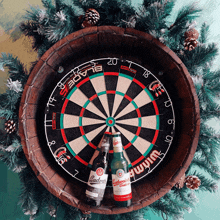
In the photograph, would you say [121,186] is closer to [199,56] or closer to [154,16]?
[199,56]

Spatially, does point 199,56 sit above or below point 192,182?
above

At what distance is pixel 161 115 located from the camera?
141cm

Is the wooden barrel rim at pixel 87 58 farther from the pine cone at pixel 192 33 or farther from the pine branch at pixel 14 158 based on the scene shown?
the pine cone at pixel 192 33

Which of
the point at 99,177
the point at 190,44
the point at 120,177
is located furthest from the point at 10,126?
the point at 190,44

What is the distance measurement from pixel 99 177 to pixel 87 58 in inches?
37.1

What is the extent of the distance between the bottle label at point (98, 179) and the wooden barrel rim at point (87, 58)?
14 cm

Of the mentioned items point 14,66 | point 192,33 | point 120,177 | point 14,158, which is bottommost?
point 14,158

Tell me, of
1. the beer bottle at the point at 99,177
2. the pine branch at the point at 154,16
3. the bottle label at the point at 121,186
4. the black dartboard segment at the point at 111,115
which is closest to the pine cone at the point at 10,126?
the black dartboard segment at the point at 111,115

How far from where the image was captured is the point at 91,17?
122 centimetres

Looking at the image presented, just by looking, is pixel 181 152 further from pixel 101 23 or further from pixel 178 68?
pixel 101 23

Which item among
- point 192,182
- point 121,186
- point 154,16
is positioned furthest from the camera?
point 192,182

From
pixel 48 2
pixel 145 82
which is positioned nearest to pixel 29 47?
pixel 48 2

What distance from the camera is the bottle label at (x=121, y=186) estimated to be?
1244mm

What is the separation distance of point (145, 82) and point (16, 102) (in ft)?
3.28
